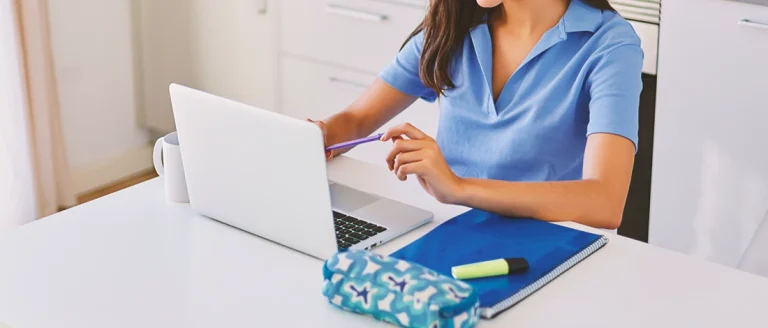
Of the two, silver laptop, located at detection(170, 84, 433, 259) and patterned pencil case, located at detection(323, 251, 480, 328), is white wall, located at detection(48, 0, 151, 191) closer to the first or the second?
silver laptop, located at detection(170, 84, 433, 259)

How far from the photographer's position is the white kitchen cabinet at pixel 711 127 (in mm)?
2377

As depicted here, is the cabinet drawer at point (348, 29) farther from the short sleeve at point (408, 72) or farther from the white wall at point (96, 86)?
the short sleeve at point (408, 72)

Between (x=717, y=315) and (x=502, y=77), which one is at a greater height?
(x=502, y=77)

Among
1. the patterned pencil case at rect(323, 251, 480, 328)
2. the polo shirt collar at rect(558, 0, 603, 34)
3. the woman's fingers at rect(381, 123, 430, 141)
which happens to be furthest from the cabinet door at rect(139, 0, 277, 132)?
the patterned pencil case at rect(323, 251, 480, 328)

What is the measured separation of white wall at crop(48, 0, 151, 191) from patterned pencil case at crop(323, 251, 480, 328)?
2.31 m

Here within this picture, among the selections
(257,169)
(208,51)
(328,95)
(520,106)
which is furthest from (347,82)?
(257,169)

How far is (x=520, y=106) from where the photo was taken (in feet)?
5.77

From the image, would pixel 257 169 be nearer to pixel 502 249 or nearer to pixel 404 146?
pixel 404 146

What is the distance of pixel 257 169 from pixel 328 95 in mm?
1840

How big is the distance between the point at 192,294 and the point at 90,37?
2282mm

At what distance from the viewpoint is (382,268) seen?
118 centimetres

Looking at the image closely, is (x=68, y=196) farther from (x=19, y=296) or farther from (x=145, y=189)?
(x=19, y=296)

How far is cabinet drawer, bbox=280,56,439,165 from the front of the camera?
2.99m

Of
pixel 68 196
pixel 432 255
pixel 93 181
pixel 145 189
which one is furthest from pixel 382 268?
pixel 93 181
